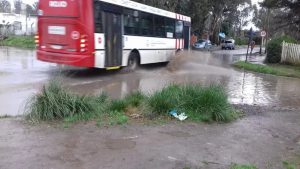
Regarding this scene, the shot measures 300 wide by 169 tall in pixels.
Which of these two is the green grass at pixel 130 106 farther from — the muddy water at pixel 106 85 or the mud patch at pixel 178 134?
the muddy water at pixel 106 85

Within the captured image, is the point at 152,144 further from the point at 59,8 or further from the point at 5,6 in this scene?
the point at 5,6

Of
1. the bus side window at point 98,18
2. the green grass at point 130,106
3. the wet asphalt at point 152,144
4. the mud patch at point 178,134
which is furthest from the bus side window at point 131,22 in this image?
the mud patch at point 178,134

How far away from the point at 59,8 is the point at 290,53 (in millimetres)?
19566

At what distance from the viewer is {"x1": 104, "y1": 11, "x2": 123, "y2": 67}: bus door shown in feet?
52.1

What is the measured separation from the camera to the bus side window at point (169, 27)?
21.7m

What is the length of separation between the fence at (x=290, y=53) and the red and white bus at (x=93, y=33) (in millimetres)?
14115

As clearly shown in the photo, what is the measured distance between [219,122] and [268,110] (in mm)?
2928

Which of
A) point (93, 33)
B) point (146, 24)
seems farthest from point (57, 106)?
point (146, 24)

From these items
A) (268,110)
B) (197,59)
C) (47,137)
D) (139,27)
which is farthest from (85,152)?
(197,59)

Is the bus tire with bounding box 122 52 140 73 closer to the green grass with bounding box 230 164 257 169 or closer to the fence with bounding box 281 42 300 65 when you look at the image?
the green grass with bounding box 230 164 257 169

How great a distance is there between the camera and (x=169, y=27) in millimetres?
22156

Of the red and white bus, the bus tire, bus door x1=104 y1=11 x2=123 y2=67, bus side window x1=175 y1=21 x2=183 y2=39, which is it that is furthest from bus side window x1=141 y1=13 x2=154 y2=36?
bus side window x1=175 y1=21 x2=183 y2=39

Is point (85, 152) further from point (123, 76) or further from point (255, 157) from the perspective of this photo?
point (123, 76)

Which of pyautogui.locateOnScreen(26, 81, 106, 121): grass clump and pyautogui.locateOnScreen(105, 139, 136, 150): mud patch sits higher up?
pyautogui.locateOnScreen(26, 81, 106, 121): grass clump
